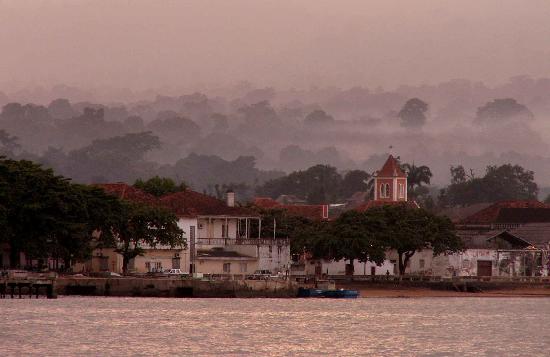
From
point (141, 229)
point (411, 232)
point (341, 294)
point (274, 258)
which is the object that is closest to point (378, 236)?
point (411, 232)

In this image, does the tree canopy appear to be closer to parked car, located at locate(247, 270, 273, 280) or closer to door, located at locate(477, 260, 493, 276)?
parked car, located at locate(247, 270, 273, 280)

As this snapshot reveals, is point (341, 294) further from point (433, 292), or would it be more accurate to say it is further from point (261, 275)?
point (433, 292)

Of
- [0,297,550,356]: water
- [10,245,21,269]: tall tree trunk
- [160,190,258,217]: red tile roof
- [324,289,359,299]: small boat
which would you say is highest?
[160,190,258,217]: red tile roof

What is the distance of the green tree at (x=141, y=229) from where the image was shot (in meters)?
150

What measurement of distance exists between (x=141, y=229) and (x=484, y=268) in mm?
59299

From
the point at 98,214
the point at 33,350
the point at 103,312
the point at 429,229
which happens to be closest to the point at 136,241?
the point at 98,214

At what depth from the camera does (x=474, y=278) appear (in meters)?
183

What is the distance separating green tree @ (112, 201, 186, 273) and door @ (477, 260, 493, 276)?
5182 cm

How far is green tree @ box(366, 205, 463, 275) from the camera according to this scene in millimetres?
177750

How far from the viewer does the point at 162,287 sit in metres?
141

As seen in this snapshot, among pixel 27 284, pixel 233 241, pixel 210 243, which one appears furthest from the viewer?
pixel 233 241

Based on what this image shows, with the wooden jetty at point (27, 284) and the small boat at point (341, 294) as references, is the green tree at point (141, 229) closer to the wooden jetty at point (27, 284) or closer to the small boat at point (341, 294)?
the wooden jetty at point (27, 284)

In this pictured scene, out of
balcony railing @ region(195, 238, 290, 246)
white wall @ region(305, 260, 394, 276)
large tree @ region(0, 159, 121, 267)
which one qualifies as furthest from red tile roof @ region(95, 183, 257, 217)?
large tree @ region(0, 159, 121, 267)

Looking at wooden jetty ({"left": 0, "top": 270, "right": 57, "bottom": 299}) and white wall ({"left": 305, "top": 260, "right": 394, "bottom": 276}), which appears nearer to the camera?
wooden jetty ({"left": 0, "top": 270, "right": 57, "bottom": 299})
